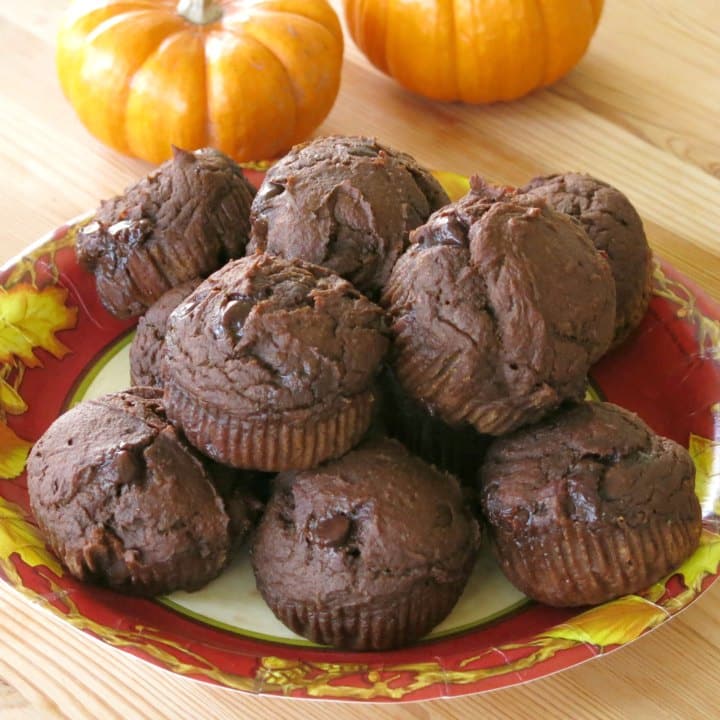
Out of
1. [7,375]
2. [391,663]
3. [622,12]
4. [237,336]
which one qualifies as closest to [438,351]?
[237,336]

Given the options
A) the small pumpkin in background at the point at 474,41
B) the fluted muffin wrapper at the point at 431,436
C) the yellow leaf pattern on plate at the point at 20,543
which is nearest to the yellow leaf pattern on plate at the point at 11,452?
the yellow leaf pattern on plate at the point at 20,543

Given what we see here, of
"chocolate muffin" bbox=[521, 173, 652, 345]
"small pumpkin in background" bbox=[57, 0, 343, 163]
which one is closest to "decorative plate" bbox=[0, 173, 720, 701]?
"chocolate muffin" bbox=[521, 173, 652, 345]

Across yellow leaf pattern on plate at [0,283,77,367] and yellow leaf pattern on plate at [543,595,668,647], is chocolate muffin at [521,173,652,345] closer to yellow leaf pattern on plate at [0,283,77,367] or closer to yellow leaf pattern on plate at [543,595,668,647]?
yellow leaf pattern on plate at [543,595,668,647]

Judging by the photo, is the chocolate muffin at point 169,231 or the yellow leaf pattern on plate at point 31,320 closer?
the chocolate muffin at point 169,231

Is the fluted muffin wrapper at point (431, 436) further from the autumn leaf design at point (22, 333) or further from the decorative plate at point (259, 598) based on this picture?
the autumn leaf design at point (22, 333)

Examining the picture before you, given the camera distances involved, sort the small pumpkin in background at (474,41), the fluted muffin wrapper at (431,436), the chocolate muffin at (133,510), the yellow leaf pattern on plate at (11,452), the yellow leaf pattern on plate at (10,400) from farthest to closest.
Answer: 1. the small pumpkin in background at (474,41)
2. the yellow leaf pattern on plate at (10,400)
3. the yellow leaf pattern on plate at (11,452)
4. the fluted muffin wrapper at (431,436)
5. the chocolate muffin at (133,510)

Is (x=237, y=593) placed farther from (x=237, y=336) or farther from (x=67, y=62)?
(x=67, y=62)
